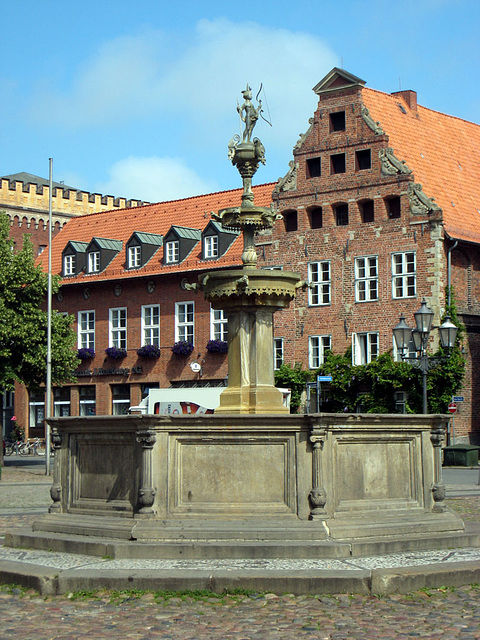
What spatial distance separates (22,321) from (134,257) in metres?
15.4

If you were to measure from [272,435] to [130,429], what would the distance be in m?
1.64

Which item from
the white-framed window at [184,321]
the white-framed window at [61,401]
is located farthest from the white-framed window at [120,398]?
the white-framed window at [184,321]

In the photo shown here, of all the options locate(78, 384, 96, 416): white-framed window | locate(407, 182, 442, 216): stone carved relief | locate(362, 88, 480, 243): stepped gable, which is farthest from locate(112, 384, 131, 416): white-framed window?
locate(362, 88, 480, 243): stepped gable

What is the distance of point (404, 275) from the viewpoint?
41906mm

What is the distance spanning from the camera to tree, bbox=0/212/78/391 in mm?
36250

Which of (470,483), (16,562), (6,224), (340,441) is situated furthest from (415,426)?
(6,224)

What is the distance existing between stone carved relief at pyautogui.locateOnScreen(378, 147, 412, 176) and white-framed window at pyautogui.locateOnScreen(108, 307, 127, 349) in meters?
15.4

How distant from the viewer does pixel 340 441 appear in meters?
11.9

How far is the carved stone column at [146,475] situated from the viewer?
11.7m

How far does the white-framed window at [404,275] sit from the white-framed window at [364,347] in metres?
2.05

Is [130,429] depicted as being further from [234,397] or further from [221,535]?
[234,397]

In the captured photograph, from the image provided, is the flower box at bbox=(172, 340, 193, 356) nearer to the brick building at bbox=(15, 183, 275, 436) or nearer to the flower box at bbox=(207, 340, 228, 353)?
the brick building at bbox=(15, 183, 275, 436)

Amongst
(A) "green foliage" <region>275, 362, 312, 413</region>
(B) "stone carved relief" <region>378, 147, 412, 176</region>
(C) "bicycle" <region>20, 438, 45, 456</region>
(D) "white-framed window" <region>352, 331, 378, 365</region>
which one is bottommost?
(C) "bicycle" <region>20, 438, 45, 456</region>

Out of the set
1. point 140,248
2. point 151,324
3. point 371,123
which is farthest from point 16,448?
point 371,123
